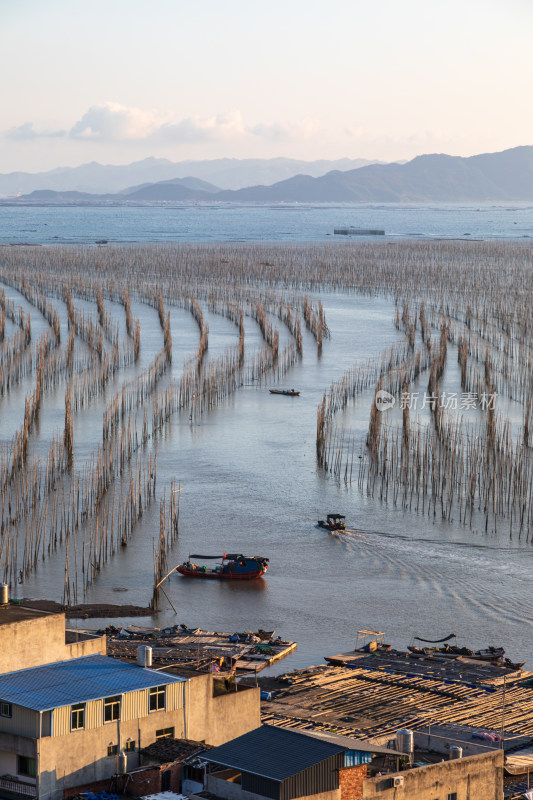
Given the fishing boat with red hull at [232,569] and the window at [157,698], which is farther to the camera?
the fishing boat with red hull at [232,569]

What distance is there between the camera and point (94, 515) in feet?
98.3

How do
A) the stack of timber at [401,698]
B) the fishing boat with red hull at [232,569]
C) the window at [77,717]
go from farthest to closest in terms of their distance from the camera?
the fishing boat with red hull at [232,569], the stack of timber at [401,698], the window at [77,717]

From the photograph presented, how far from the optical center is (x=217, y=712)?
16891 mm

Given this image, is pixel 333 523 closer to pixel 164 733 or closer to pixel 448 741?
pixel 448 741

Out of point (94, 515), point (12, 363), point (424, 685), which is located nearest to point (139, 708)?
point (424, 685)

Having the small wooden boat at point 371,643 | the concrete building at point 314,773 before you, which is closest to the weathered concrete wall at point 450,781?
the concrete building at point 314,773

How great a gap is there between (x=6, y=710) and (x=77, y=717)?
0.91 meters

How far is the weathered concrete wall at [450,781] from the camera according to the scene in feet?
47.2

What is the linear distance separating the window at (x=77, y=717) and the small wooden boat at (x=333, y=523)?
15.8m

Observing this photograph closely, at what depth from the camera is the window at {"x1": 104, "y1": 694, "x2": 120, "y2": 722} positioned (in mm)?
15102

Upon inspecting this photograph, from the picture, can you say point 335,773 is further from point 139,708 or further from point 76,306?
point 76,306

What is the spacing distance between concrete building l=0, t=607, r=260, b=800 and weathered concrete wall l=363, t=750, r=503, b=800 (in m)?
3.19

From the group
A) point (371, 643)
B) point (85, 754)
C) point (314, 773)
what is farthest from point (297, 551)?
point (314, 773)

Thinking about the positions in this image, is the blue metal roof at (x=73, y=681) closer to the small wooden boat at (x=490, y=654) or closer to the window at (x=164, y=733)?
the window at (x=164, y=733)
